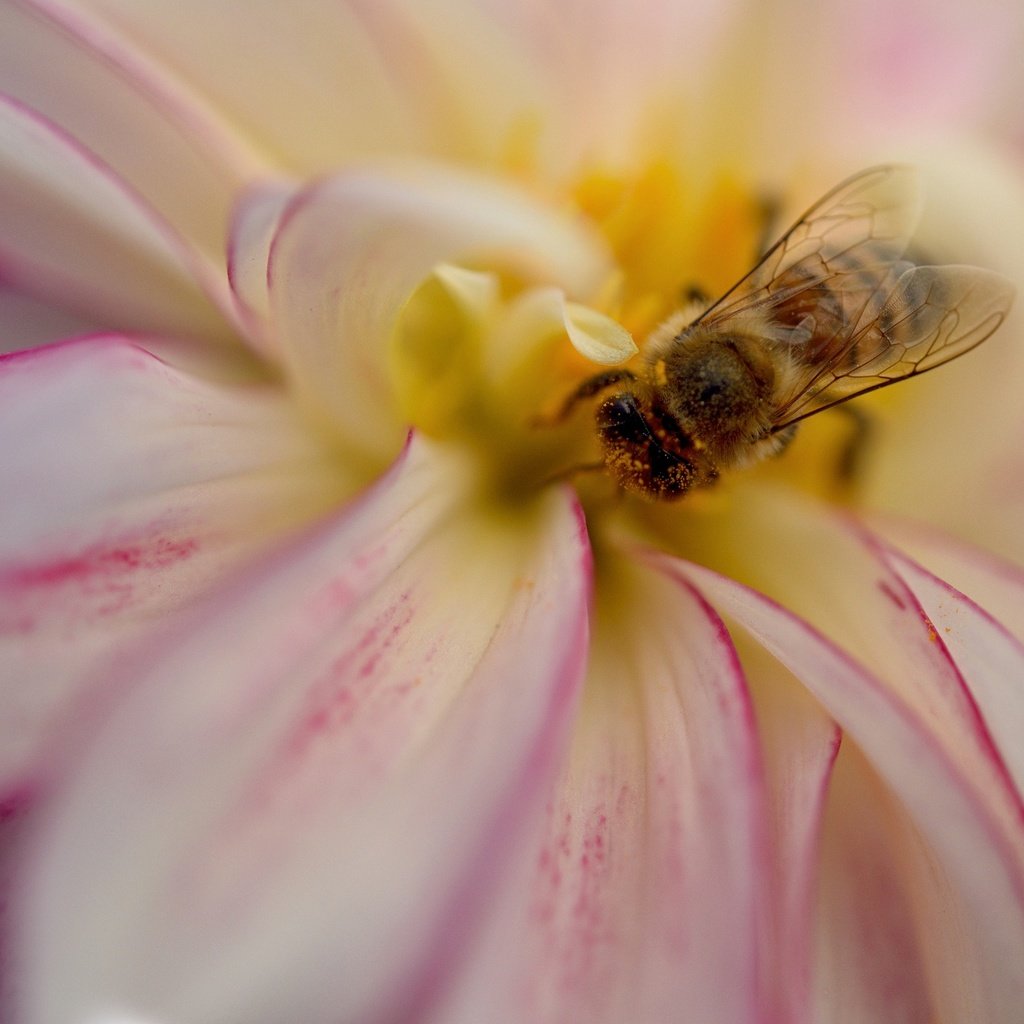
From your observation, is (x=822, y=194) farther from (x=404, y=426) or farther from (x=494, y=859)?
(x=494, y=859)

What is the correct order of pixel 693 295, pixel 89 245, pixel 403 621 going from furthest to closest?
1. pixel 693 295
2. pixel 89 245
3. pixel 403 621

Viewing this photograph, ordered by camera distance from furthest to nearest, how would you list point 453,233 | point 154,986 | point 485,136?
1. point 485,136
2. point 453,233
3. point 154,986

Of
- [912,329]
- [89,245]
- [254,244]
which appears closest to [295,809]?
[254,244]

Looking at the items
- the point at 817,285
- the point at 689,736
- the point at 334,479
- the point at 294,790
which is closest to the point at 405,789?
the point at 294,790

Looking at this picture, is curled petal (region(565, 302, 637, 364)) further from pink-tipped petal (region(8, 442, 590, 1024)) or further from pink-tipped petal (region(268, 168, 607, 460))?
pink-tipped petal (region(8, 442, 590, 1024))

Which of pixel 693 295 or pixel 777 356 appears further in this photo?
pixel 693 295

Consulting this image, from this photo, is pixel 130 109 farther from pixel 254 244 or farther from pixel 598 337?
pixel 598 337

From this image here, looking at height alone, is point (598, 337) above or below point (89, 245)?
below
